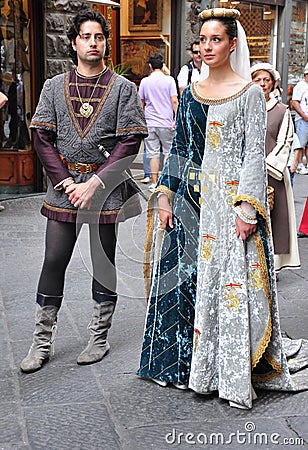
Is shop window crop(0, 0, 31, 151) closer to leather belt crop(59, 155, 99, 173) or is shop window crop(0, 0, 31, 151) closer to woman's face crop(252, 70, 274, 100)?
woman's face crop(252, 70, 274, 100)

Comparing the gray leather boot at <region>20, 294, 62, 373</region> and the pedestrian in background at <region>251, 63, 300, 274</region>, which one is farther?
the pedestrian in background at <region>251, 63, 300, 274</region>

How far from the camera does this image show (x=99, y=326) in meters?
4.08

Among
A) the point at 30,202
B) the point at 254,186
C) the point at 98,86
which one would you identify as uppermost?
the point at 98,86

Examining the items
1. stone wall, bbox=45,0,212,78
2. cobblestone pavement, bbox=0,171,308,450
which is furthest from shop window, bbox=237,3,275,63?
cobblestone pavement, bbox=0,171,308,450

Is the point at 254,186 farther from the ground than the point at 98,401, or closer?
farther from the ground

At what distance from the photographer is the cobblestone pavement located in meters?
3.16

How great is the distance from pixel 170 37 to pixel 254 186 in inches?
323

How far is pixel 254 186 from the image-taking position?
334 centimetres

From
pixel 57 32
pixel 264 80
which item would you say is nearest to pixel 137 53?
pixel 57 32

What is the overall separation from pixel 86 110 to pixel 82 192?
1.47 ft

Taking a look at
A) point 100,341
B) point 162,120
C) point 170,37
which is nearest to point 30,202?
point 162,120

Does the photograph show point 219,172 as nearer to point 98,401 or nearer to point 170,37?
point 98,401

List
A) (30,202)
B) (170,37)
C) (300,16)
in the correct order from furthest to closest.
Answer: (300,16) < (170,37) < (30,202)

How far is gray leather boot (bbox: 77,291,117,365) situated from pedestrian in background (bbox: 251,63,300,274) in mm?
1842
